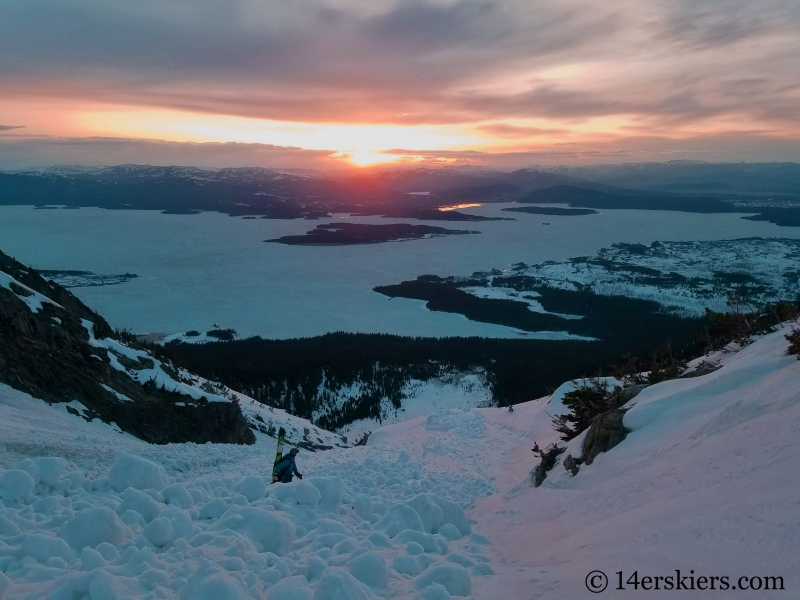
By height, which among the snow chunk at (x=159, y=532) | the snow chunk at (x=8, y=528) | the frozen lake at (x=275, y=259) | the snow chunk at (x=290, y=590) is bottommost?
the frozen lake at (x=275, y=259)

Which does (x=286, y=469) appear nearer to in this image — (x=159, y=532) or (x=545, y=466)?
(x=159, y=532)

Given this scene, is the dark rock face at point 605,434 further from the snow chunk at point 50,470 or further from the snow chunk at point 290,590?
the snow chunk at point 50,470

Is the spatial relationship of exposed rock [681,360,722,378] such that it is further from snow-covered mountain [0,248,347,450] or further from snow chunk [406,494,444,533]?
snow-covered mountain [0,248,347,450]

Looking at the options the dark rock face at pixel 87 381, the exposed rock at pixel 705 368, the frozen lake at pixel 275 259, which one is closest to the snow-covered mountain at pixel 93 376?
the dark rock face at pixel 87 381

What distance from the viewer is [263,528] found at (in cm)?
504

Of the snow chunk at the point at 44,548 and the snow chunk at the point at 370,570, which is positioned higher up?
the snow chunk at the point at 44,548

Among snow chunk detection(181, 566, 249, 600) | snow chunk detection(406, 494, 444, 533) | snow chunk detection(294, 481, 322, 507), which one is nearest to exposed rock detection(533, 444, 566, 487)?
snow chunk detection(406, 494, 444, 533)

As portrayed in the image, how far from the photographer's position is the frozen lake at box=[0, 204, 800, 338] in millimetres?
62406

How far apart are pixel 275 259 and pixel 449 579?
9881 cm

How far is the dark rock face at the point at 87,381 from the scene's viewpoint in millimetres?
12680

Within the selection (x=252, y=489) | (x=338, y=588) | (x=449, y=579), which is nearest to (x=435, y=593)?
(x=449, y=579)

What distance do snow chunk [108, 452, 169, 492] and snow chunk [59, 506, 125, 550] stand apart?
120cm

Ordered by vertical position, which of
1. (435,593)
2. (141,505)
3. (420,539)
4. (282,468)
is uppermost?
(141,505)

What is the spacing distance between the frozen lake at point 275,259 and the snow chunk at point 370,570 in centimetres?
5277
